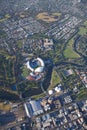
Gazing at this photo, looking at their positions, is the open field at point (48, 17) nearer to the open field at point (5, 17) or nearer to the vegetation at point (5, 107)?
the open field at point (5, 17)

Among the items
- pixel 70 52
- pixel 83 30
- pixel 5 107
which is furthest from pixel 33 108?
pixel 83 30

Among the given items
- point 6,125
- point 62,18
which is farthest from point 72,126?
point 62,18

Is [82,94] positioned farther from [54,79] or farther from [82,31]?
[82,31]

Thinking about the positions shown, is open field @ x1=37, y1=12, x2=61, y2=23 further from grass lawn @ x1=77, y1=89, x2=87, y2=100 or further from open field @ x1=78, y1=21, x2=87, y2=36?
grass lawn @ x1=77, y1=89, x2=87, y2=100

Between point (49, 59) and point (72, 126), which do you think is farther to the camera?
point (49, 59)

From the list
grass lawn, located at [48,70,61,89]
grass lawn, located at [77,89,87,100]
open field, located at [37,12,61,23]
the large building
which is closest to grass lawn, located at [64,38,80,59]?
grass lawn, located at [48,70,61,89]

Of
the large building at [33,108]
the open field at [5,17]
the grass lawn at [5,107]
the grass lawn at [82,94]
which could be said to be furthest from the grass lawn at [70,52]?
the grass lawn at [5,107]

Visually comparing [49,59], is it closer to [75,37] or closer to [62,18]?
[75,37]
